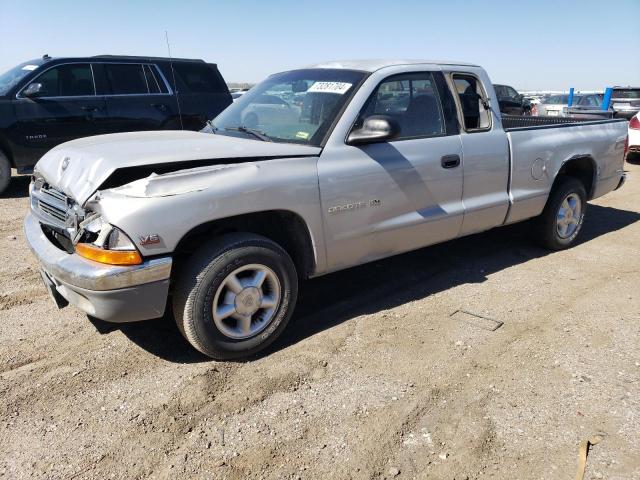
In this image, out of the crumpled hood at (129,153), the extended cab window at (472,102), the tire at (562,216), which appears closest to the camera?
the crumpled hood at (129,153)

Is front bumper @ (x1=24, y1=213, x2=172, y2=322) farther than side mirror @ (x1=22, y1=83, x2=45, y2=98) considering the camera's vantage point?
No

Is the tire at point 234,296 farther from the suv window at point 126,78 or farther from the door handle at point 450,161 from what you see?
the suv window at point 126,78

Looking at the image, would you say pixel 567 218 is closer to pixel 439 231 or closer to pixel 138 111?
pixel 439 231

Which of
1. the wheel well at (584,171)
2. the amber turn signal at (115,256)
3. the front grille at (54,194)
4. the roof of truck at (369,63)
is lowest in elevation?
the wheel well at (584,171)

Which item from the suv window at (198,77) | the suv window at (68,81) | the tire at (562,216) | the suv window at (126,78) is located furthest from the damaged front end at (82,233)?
the suv window at (198,77)

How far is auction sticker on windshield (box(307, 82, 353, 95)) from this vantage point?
373cm

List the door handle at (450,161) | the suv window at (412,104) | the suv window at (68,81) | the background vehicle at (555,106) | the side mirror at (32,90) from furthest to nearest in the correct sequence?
the background vehicle at (555,106) → the suv window at (68,81) → the side mirror at (32,90) → the door handle at (450,161) → the suv window at (412,104)

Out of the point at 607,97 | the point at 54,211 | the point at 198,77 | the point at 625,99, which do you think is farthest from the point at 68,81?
the point at 625,99

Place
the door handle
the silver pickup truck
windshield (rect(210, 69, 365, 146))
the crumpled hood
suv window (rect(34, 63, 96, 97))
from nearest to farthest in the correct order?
the silver pickup truck < the crumpled hood < windshield (rect(210, 69, 365, 146)) < the door handle < suv window (rect(34, 63, 96, 97))

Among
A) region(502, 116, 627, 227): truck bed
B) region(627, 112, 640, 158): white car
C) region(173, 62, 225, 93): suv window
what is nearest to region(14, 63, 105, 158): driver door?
region(173, 62, 225, 93): suv window

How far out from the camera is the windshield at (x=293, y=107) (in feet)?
12.0

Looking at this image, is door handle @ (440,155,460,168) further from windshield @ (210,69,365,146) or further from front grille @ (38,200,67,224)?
front grille @ (38,200,67,224)

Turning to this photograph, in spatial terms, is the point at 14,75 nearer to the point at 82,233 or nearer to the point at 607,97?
the point at 82,233

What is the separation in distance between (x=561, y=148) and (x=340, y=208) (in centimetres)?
279
